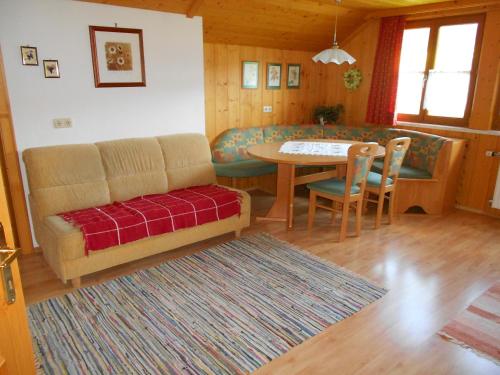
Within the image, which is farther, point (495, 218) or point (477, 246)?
point (495, 218)

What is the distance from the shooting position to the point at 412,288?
2.75 metres

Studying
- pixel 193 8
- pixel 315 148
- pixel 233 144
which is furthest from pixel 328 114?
pixel 193 8

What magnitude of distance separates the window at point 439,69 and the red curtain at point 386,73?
5.0 inches

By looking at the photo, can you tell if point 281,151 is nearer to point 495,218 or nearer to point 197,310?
point 197,310

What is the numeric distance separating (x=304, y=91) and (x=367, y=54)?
964mm

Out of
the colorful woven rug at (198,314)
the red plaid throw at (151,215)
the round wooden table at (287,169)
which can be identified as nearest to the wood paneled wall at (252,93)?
the round wooden table at (287,169)

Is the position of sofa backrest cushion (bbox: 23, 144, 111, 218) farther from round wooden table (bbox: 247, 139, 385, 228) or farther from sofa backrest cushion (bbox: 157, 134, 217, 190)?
round wooden table (bbox: 247, 139, 385, 228)

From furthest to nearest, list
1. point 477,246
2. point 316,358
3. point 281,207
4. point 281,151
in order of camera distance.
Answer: point 281,207
point 281,151
point 477,246
point 316,358

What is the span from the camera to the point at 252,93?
4.96 meters

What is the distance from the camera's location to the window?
4277 millimetres

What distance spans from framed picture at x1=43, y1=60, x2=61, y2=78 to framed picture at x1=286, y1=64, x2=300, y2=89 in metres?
3.03

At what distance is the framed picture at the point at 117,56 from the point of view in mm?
3297

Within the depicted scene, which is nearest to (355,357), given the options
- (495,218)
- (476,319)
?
(476,319)

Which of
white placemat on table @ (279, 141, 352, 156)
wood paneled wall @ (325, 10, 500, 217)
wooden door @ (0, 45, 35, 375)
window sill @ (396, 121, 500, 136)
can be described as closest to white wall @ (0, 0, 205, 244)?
white placemat on table @ (279, 141, 352, 156)
